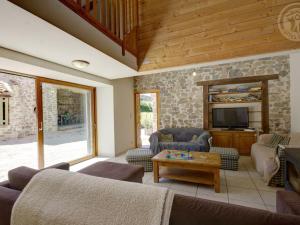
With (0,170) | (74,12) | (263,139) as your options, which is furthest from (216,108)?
(0,170)

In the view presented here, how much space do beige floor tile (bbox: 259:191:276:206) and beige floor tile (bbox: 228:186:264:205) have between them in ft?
0.19

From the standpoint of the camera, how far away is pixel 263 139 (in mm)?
3584

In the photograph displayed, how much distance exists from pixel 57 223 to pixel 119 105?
3.89 m

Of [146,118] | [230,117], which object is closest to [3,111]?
[230,117]

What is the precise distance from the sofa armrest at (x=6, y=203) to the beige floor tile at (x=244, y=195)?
257 centimetres

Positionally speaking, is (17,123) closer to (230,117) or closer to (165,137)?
(165,137)

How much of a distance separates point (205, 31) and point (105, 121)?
11.1ft

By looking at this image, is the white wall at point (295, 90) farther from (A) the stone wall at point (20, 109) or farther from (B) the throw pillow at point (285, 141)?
(A) the stone wall at point (20, 109)

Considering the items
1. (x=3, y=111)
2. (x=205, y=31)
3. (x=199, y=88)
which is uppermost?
(x=205, y=31)

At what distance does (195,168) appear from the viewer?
255 cm

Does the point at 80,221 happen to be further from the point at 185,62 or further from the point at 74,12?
the point at 185,62

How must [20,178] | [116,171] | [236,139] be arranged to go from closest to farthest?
[20,178] < [116,171] < [236,139]

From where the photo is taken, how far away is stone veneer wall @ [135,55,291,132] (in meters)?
4.07

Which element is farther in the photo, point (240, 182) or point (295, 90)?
point (295, 90)
